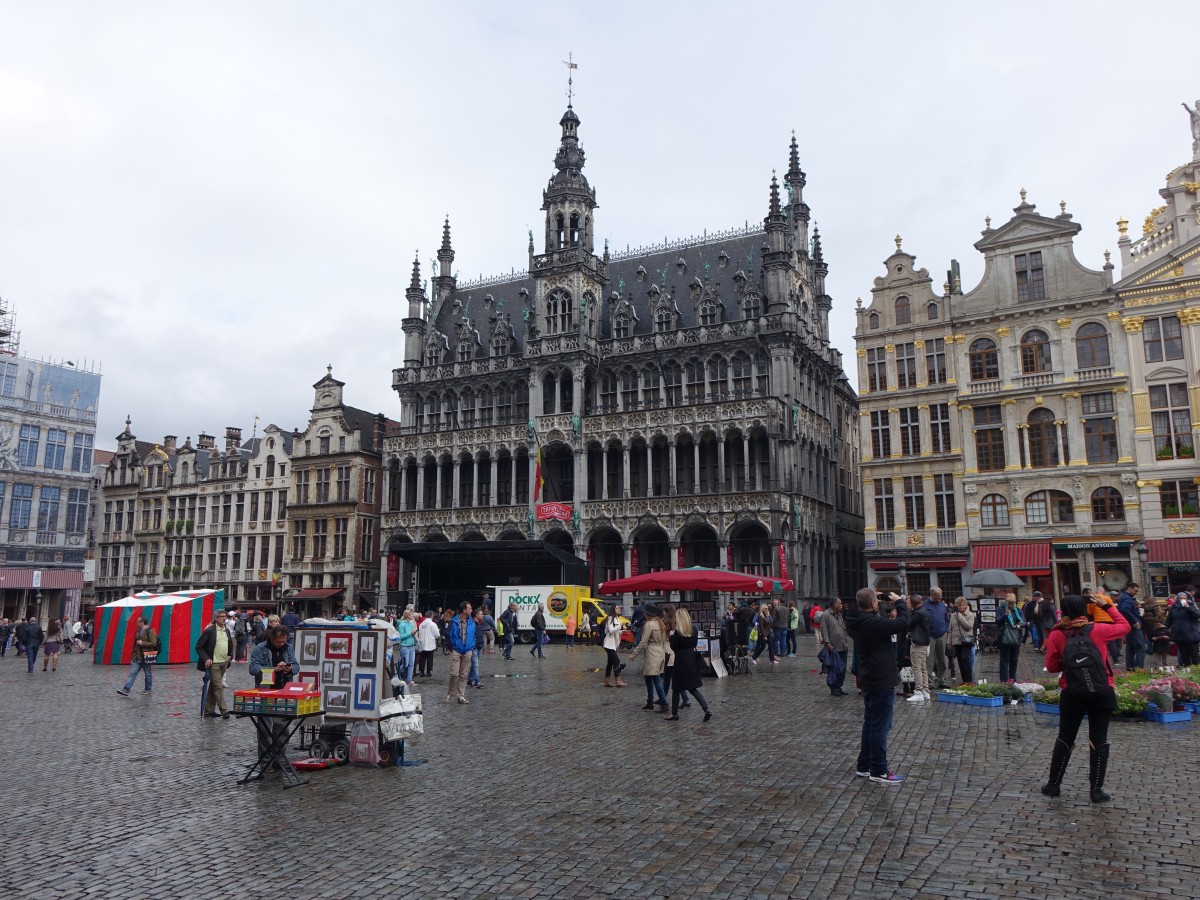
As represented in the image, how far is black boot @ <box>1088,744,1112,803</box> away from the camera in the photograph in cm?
895

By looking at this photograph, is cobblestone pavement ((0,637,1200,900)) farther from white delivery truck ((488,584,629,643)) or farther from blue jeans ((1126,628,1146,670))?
white delivery truck ((488,584,629,643))

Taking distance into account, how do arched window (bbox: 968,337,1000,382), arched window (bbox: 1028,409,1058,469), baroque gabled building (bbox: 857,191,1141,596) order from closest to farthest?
baroque gabled building (bbox: 857,191,1141,596) → arched window (bbox: 1028,409,1058,469) → arched window (bbox: 968,337,1000,382)

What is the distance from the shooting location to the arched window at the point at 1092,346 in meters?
40.9

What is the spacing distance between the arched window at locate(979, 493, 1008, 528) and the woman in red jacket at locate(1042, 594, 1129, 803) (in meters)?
35.0

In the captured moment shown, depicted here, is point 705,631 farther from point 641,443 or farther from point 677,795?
point 641,443

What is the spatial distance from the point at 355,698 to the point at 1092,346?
39.4 meters

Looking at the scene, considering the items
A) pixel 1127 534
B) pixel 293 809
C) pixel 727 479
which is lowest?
pixel 293 809

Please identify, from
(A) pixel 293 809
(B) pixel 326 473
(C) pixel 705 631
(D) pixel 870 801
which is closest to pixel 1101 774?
(D) pixel 870 801

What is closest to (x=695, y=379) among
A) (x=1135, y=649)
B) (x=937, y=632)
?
(x=1135, y=649)

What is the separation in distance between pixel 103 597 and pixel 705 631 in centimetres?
6282

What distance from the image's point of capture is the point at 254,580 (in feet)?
210

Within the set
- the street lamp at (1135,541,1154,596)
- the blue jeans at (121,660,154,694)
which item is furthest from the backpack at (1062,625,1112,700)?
the street lamp at (1135,541,1154,596)

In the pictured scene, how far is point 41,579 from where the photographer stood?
6162 centimetres

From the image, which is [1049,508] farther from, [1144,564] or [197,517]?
[197,517]
